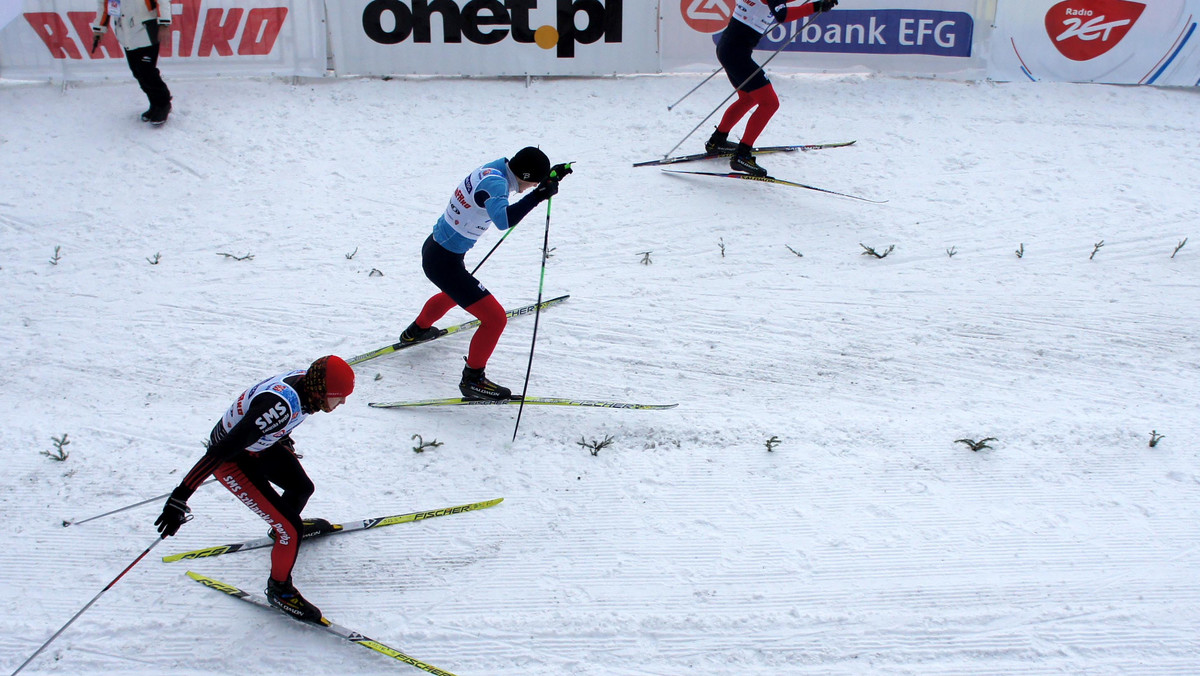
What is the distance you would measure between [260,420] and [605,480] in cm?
195

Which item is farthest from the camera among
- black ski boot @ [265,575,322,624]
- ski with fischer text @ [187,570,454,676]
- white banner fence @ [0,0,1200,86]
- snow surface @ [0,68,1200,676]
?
white banner fence @ [0,0,1200,86]

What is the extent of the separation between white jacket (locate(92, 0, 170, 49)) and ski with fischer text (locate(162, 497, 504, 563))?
610 centimetres

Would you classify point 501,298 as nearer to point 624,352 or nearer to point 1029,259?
point 624,352

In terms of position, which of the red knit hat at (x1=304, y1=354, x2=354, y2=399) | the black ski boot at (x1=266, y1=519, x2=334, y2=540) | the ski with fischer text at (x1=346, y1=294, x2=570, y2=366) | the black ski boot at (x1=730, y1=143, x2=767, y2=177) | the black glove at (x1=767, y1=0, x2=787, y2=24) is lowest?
the black ski boot at (x1=266, y1=519, x2=334, y2=540)

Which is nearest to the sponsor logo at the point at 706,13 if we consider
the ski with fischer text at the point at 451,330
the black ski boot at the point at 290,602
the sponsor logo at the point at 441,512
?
the ski with fischer text at the point at 451,330

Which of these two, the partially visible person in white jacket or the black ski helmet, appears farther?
the partially visible person in white jacket

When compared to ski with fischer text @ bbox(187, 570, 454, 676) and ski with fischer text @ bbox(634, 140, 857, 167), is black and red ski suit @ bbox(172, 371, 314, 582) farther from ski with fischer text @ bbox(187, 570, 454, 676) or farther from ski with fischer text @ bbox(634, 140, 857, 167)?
ski with fischer text @ bbox(634, 140, 857, 167)

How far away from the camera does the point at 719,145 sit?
7.85 metres

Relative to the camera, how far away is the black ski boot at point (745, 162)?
7.59 meters

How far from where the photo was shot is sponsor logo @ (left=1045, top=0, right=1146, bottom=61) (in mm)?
9078

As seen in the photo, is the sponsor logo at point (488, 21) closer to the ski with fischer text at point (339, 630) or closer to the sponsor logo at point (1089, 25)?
the sponsor logo at point (1089, 25)

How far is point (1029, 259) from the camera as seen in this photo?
6.58 metres

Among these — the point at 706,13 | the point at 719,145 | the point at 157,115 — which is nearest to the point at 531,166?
the point at 719,145

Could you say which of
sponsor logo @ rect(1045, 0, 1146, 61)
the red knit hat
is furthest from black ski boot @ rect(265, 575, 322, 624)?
sponsor logo @ rect(1045, 0, 1146, 61)
